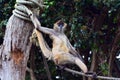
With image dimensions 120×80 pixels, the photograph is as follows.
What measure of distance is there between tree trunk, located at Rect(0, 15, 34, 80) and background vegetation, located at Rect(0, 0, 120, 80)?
2.19 m

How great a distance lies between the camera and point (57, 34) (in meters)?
2.77

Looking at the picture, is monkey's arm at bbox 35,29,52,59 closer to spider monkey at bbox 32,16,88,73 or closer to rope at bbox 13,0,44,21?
spider monkey at bbox 32,16,88,73

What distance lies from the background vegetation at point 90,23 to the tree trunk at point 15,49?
2.19 m

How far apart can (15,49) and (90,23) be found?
283 centimetres

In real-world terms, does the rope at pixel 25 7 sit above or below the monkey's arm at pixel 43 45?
above

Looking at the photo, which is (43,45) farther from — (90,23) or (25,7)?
(90,23)

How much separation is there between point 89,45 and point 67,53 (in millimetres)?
3018

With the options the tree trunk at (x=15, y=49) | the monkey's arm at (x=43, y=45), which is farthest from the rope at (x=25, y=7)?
the monkey's arm at (x=43, y=45)

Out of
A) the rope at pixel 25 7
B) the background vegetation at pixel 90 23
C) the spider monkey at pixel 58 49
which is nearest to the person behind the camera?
the spider monkey at pixel 58 49

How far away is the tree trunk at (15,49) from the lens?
2.84m

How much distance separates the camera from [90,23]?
5613mm

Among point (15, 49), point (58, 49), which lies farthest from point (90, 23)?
point (58, 49)

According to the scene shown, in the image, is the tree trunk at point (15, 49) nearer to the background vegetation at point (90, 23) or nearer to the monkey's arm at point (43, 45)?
the monkey's arm at point (43, 45)

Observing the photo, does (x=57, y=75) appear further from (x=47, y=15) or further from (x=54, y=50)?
(x=54, y=50)
